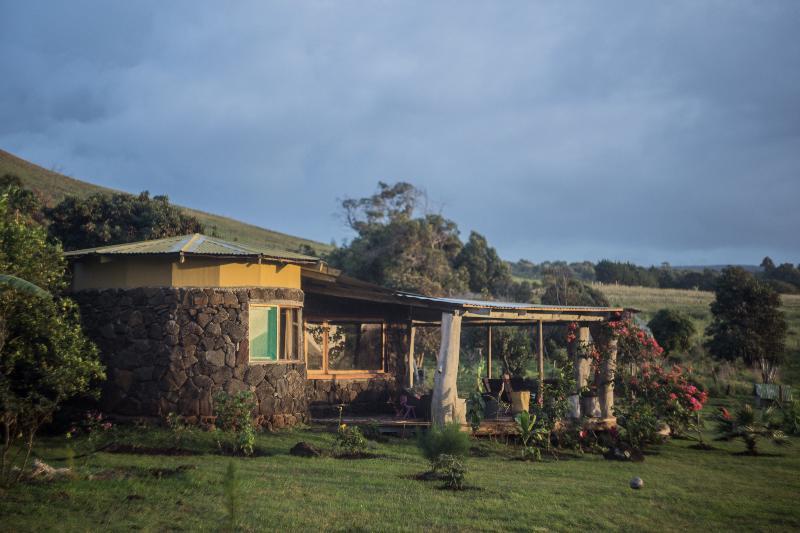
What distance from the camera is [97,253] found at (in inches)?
529

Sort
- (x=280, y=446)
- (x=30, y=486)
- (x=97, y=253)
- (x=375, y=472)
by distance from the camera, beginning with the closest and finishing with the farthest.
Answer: (x=30, y=486)
(x=375, y=472)
(x=280, y=446)
(x=97, y=253)

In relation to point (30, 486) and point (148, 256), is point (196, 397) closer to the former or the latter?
point (148, 256)

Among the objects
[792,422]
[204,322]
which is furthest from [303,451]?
[792,422]

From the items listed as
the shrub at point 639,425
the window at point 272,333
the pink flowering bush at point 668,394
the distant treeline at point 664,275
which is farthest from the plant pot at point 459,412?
the distant treeline at point 664,275

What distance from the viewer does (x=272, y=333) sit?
1441 cm

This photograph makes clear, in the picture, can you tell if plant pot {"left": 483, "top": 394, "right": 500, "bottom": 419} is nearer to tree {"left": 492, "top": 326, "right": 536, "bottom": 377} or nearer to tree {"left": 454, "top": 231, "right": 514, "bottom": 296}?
tree {"left": 492, "top": 326, "right": 536, "bottom": 377}

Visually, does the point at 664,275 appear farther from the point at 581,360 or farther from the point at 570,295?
the point at 581,360

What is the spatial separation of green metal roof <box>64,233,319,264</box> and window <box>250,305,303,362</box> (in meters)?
1.10

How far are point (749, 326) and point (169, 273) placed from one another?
2268 centimetres

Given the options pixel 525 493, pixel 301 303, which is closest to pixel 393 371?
pixel 301 303

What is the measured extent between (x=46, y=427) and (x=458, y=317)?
8.04 meters

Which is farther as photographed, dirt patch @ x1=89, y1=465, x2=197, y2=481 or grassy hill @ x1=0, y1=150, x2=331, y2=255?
grassy hill @ x1=0, y1=150, x2=331, y2=255

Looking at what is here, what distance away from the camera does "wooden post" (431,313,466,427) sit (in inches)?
543

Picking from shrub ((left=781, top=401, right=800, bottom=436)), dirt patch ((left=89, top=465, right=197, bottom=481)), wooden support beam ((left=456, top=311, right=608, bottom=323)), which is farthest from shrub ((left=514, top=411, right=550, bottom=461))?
shrub ((left=781, top=401, right=800, bottom=436))
